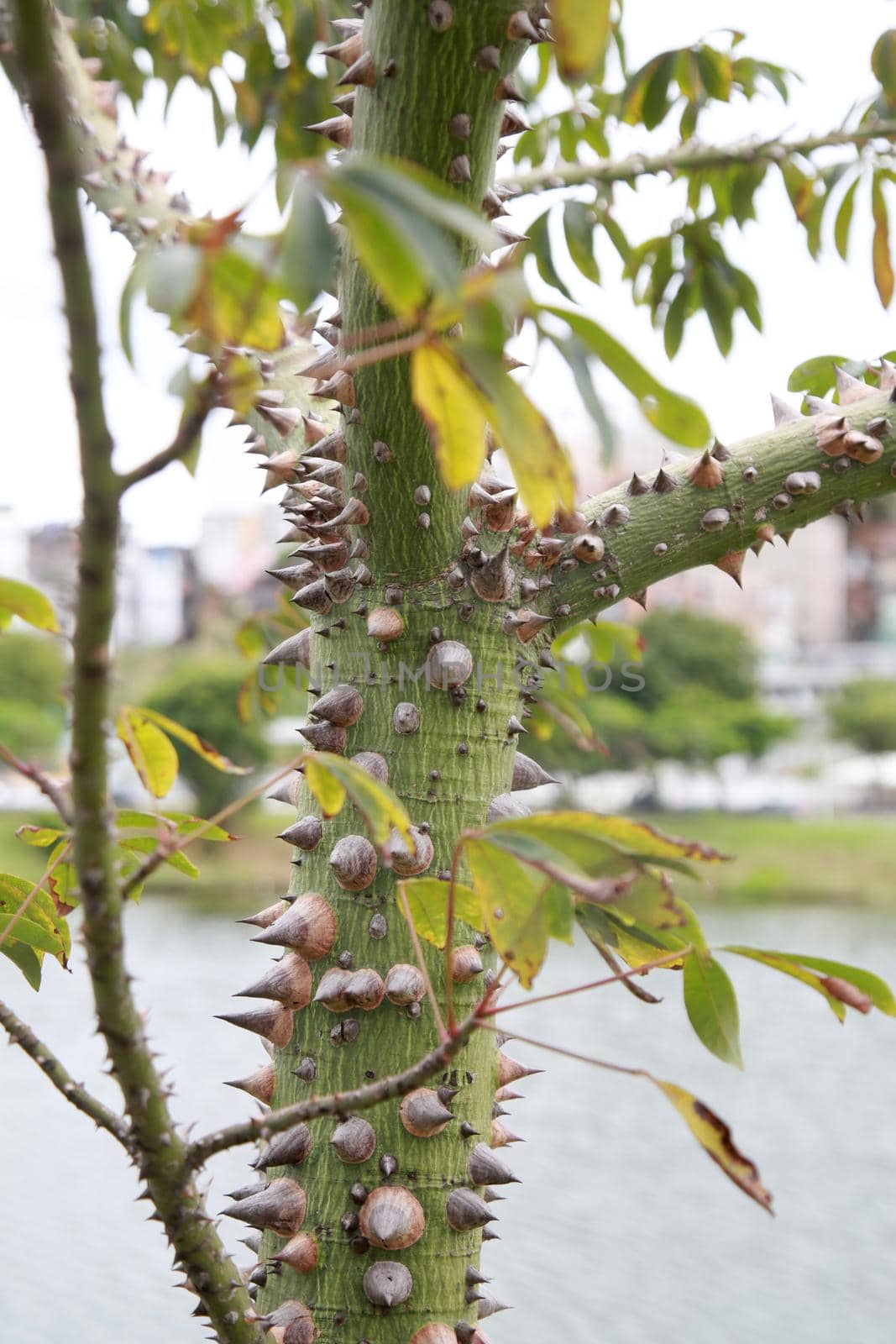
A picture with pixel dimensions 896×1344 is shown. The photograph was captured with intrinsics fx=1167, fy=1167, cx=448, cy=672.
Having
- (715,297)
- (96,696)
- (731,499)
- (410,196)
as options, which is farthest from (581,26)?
(715,297)

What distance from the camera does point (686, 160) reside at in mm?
1029

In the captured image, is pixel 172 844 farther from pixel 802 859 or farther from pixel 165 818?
pixel 802 859

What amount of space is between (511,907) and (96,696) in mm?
148

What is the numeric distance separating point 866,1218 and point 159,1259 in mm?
1814

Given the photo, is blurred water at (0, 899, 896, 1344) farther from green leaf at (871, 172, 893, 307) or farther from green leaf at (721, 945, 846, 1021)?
green leaf at (721, 945, 846, 1021)

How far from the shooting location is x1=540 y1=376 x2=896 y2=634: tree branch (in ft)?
2.09

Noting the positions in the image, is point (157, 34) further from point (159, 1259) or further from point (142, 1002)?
point (142, 1002)

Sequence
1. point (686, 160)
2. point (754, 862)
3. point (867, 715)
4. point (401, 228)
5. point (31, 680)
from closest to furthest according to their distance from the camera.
A: point (401, 228) < point (686, 160) < point (754, 862) < point (31, 680) < point (867, 715)

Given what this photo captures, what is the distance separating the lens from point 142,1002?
450 cm

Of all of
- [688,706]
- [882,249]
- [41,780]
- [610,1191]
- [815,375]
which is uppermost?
[688,706]

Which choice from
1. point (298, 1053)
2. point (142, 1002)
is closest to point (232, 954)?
point (142, 1002)

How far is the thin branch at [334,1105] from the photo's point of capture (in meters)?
0.34

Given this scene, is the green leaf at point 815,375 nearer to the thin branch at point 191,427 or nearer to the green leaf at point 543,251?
the green leaf at point 543,251

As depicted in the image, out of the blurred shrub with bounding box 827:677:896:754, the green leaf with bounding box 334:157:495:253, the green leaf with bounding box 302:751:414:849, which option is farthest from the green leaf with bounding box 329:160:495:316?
the blurred shrub with bounding box 827:677:896:754
